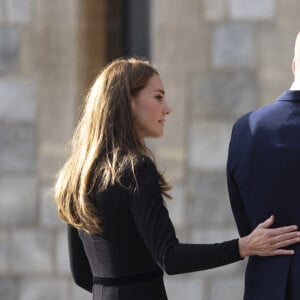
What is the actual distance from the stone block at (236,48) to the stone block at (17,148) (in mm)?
1183

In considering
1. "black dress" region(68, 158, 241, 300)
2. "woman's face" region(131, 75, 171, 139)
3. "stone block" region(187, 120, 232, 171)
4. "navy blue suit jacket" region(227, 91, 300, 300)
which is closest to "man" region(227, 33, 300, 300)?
"navy blue suit jacket" region(227, 91, 300, 300)

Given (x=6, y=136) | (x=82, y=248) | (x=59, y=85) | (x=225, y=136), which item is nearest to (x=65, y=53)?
(x=59, y=85)

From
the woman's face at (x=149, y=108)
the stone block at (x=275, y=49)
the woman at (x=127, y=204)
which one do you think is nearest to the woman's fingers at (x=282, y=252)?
the woman at (x=127, y=204)

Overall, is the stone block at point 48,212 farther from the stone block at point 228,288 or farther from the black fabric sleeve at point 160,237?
the black fabric sleeve at point 160,237

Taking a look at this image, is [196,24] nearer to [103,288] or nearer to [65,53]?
[65,53]

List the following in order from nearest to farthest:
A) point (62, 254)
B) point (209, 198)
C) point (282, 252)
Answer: point (282, 252) < point (209, 198) < point (62, 254)

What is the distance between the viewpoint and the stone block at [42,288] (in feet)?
22.5

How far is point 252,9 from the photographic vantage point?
6.69 metres

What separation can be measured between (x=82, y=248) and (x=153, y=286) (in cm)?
38

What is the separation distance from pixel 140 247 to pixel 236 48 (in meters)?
3.14

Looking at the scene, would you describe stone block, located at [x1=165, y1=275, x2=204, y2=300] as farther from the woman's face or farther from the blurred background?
the woman's face

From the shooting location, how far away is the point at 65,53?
22.5 feet

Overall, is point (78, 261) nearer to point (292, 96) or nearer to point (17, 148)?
point (292, 96)

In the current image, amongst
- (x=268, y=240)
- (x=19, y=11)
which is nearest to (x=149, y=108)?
(x=268, y=240)
